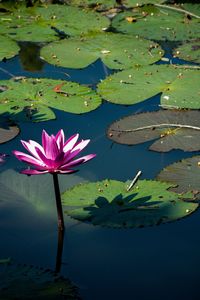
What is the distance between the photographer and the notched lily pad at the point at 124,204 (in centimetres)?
257

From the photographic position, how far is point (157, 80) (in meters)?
3.75

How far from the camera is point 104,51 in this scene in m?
4.20

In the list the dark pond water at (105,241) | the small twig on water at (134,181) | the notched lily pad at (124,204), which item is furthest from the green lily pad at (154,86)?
the notched lily pad at (124,204)

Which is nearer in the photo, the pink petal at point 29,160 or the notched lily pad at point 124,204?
the pink petal at point 29,160

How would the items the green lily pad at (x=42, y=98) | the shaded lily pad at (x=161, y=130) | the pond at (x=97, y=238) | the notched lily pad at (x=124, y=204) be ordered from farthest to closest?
the green lily pad at (x=42, y=98), the shaded lily pad at (x=161, y=130), the notched lily pad at (x=124, y=204), the pond at (x=97, y=238)

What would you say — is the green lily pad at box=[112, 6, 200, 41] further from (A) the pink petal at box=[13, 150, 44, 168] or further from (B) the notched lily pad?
(A) the pink petal at box=[13, 150, 44, 168]

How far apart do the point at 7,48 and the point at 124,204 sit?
1984mm

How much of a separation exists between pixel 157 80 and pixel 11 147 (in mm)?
1034

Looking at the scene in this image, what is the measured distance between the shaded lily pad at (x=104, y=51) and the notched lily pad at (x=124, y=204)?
1.39 m

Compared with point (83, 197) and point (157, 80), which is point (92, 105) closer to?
point (157, 80)

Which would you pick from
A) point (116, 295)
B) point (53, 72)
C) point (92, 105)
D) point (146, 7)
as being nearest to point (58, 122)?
point (92, 105)

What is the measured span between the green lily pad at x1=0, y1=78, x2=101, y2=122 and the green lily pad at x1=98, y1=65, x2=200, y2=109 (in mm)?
127

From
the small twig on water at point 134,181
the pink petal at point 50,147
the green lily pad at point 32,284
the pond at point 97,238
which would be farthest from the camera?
the small twig on water at point 134,181

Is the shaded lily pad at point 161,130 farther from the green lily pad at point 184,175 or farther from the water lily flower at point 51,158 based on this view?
the water lily flower at point 51,158
